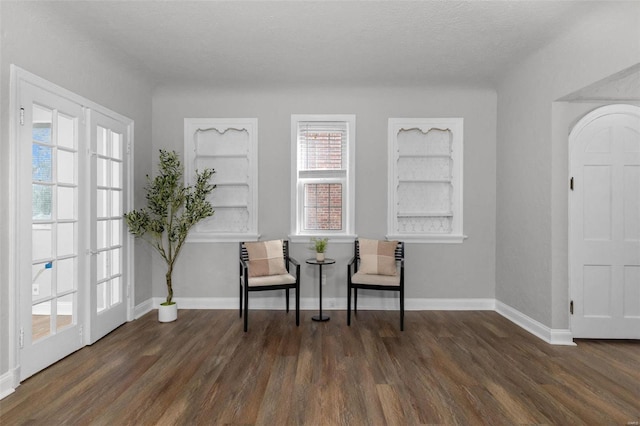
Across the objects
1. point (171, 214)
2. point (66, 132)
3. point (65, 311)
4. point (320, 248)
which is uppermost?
point (66, 132)

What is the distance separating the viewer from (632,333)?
359cm

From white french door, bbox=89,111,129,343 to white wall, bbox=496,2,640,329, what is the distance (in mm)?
4350

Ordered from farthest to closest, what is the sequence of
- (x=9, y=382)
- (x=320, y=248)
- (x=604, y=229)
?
1. (x=320, y=248)
2. (x=604, y=229)
3. (x=9, y=382)

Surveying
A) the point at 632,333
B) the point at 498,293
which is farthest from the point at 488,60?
the point at 632,333

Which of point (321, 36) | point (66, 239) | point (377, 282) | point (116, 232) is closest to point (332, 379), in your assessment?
point (377, 282)

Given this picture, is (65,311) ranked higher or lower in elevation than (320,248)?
lower

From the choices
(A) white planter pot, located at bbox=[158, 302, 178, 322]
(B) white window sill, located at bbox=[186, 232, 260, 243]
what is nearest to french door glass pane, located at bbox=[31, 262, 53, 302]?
(A) white planter pot, located at bbox=[158, 302, 178, 322]

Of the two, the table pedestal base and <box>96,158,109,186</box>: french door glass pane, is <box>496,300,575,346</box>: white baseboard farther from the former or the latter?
<box>96,158,109,186</box>: french door glass pane

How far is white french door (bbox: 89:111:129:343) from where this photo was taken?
11.6 feet

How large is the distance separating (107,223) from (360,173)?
291 cm

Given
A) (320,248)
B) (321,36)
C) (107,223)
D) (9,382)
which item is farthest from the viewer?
(320,248)

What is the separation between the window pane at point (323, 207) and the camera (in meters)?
4.82

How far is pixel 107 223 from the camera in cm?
381

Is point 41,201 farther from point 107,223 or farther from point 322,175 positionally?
point 322,175
